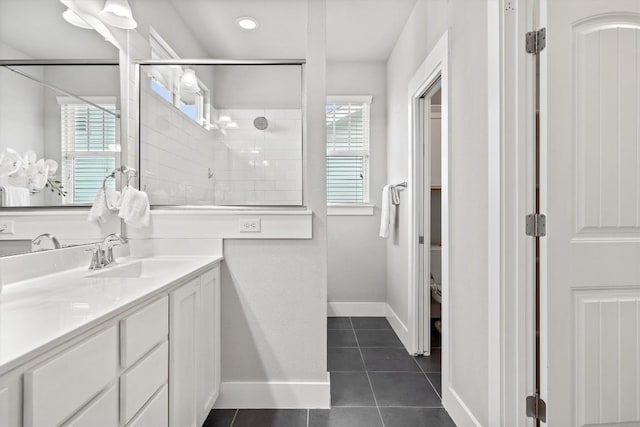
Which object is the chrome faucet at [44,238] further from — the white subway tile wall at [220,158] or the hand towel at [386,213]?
the hand towel at [386,213]

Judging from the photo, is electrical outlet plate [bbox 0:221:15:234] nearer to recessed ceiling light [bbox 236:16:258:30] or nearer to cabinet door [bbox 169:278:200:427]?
cabinet door [bbox 169:278:200:427]

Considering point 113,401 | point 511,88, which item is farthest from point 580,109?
point 113,401

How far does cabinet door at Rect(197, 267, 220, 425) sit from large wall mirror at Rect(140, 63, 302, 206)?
596mm

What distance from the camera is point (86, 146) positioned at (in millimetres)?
1663

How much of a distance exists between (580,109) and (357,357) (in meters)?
2.15

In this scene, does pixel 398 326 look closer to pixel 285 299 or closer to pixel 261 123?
pixel 285 299

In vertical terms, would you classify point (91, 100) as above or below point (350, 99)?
below

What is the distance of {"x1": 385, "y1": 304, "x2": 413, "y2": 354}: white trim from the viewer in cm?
286

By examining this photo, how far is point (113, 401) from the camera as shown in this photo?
0.92 meters

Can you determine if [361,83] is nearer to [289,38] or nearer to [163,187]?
[289,38]

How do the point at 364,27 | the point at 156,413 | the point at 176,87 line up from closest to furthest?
the point at 156,413 < the point at 176,87 < the point at 364,27

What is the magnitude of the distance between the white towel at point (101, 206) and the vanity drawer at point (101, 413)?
1.08 metres

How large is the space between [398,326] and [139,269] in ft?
7.46

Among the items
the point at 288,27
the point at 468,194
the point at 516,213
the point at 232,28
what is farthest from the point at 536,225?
the point at 232,28
